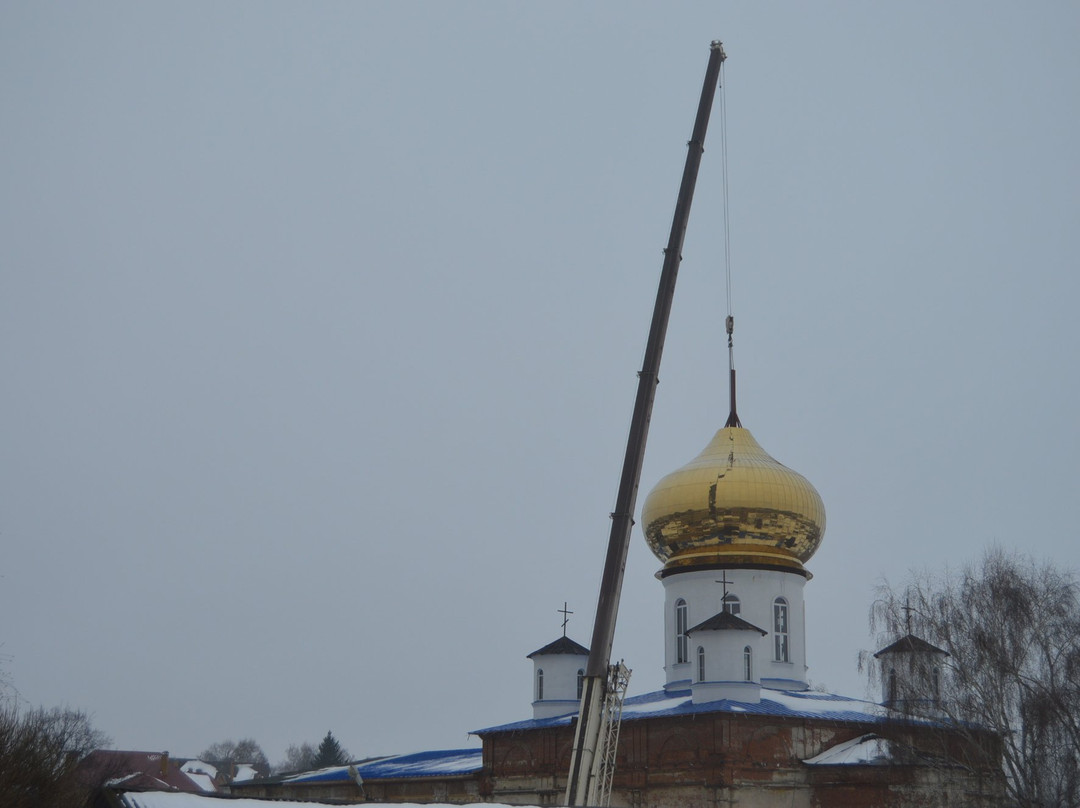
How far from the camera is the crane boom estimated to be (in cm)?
2212

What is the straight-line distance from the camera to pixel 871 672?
90.1ft

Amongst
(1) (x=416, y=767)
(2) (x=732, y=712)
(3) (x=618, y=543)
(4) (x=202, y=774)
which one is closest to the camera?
(3) (x=618, y=543)

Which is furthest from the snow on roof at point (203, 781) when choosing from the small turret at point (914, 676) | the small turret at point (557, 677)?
the small turret at point (914, 676)

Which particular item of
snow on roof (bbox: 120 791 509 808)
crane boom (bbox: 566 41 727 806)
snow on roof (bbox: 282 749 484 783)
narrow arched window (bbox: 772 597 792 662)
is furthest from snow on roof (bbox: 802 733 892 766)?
snow on roof (bbox: 120 791 509 808)

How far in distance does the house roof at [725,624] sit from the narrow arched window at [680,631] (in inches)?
132

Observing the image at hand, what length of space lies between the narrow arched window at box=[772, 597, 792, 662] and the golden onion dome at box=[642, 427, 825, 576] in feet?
3.03

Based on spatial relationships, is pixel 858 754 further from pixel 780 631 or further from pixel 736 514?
pixel 736 514

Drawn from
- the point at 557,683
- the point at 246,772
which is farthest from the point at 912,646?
the point at 246,772

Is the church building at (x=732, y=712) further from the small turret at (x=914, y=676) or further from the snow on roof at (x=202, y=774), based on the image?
the snow on roof at (x=202, y=774)

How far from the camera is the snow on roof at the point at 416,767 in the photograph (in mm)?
35653

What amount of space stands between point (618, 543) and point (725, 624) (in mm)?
7848

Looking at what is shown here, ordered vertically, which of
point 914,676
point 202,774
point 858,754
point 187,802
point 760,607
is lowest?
point 187,802

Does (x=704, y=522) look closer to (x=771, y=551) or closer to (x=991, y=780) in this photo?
(x=771, y=551)

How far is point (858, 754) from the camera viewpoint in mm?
27484
